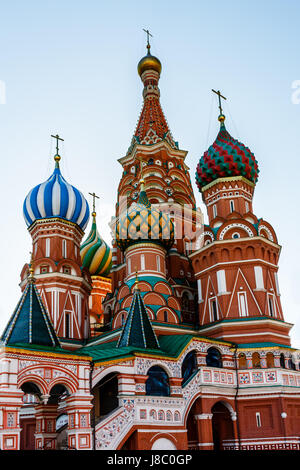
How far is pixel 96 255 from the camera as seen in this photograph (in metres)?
30.1

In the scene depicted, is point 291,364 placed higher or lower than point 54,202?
lower

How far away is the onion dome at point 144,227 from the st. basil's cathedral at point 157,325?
6 cm

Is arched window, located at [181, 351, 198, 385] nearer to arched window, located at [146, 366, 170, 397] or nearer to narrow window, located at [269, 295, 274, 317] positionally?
arched window, located at [146, 366, 170, 397]

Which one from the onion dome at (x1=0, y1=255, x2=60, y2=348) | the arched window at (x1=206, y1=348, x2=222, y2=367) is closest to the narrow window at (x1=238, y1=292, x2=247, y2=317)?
the arched window at (x1=206, y1=348, x2=222, y2=367)

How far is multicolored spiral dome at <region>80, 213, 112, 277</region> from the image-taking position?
29.9 metres

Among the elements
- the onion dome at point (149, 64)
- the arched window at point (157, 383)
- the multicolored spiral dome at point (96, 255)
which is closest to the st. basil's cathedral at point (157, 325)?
the arched window at point (157, 383)

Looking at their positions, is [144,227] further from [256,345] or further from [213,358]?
[256,345]

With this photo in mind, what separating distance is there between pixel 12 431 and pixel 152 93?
22883mm

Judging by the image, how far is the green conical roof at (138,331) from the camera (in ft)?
52.3

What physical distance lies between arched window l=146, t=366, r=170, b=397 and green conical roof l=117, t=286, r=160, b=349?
75 centimetres

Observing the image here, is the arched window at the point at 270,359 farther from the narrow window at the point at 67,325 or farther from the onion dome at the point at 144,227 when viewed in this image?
the narrow window at the point at 67,325

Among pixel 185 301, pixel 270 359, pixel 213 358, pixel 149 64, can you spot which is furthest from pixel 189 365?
pixel 149 64

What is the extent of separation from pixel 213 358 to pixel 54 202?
10.1m
